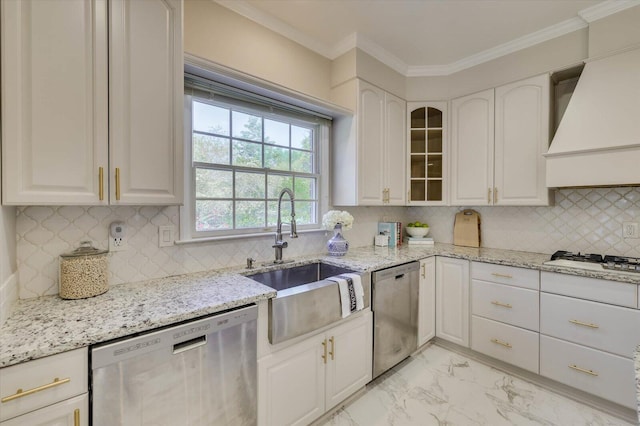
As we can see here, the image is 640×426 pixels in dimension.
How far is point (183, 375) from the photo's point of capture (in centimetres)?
111

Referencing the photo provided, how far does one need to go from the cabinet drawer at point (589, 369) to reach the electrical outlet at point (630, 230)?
0.96 metres

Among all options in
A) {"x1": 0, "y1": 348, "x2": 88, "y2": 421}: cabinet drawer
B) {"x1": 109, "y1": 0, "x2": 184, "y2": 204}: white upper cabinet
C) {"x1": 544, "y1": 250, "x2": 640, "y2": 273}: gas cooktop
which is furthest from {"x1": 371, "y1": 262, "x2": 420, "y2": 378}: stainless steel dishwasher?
{"x1": 0, "y1": 348, "x2": 88, "y2": 421}: cabinet drawer

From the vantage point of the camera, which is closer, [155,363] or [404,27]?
[155,363]

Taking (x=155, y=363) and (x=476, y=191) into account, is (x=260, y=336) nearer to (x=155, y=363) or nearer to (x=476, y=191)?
(x=155, y=363)

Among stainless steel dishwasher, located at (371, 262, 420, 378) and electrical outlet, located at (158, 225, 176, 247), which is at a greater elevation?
electrical outlet, located at (158, 225, 176, 247)

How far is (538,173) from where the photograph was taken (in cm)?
230

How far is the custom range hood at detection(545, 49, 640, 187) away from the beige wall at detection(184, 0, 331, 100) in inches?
76.2

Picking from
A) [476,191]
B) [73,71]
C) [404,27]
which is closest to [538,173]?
[476,191]

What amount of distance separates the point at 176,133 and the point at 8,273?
0.89 metres

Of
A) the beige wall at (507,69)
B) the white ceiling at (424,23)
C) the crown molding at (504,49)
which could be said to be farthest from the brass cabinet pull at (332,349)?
the crown molding at (504,49)

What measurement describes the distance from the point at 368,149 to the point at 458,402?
6.79ft

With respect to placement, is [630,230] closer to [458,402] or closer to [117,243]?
[458,402]

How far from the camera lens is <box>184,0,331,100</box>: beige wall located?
1.74 m

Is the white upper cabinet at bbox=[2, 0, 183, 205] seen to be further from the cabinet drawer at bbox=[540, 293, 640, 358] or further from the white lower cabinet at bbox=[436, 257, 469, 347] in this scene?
the cabinet drawer at bbox=[540, 293, 640, 358]
